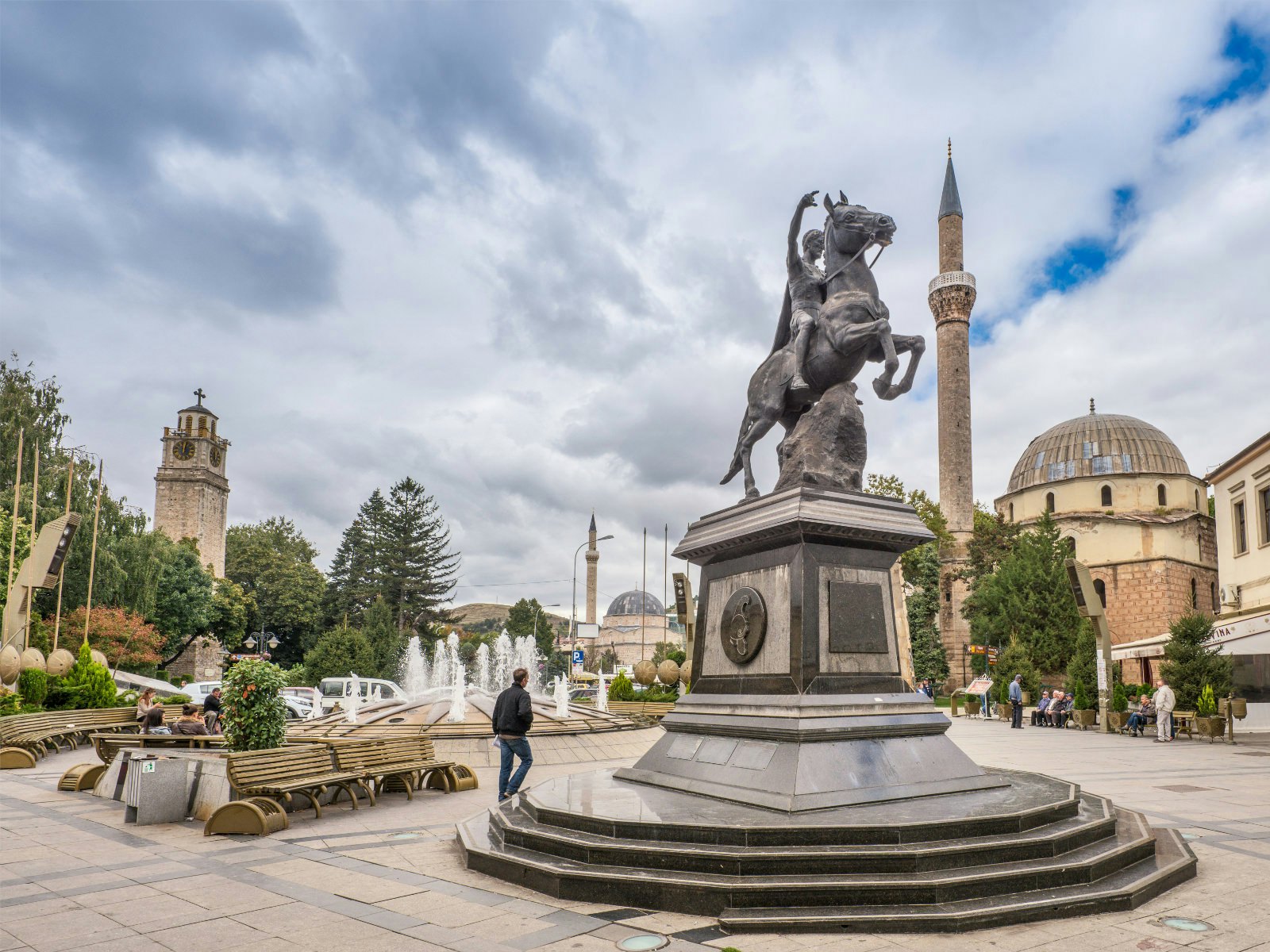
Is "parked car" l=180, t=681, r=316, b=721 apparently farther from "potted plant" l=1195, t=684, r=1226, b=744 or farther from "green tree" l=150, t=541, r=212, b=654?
"potted plant" l=1195, t=684, r=1226, b=744

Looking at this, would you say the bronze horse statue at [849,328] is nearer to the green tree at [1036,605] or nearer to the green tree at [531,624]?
the green tree at [1036,605]

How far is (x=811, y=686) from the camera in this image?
757 cm

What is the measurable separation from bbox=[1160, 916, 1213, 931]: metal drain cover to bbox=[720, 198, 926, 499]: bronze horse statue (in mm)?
5135

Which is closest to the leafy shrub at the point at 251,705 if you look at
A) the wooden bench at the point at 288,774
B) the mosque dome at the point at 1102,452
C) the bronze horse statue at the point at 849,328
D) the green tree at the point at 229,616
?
the wooden bench at the point at 288,774

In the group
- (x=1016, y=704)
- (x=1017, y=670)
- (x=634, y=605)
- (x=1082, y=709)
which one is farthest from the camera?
(x=634, y=605)

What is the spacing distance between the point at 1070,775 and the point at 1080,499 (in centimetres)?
4541

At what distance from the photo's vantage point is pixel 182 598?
44.7 meters

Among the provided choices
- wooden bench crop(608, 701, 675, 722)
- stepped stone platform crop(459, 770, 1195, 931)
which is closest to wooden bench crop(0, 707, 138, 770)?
wooden bench crop(608, 701, 675, 722)

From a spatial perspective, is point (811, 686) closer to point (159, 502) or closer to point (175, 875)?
point (175, 875)

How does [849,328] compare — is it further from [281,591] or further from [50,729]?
[281,591]

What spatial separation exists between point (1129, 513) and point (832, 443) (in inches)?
1987

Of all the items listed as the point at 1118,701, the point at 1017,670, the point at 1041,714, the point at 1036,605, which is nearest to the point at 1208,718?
the point at 1118,701

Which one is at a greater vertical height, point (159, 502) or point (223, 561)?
point (159, 502)

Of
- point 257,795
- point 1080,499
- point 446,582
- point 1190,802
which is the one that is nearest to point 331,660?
point 446,582
